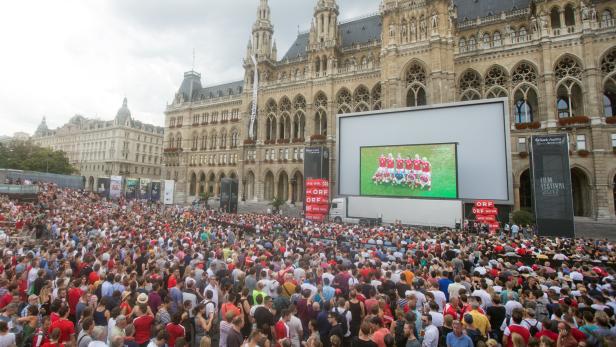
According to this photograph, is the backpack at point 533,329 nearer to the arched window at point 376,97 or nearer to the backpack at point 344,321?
the backpack at point 344,321

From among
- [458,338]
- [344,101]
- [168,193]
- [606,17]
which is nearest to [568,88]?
[606,17]

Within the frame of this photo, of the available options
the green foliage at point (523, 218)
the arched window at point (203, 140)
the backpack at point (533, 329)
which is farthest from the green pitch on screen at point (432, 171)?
the arched window at point (203, 140)

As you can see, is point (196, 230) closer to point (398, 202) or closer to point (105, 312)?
point (105, 312)

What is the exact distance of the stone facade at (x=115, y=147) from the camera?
7838cm

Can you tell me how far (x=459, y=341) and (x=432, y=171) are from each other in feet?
73.6

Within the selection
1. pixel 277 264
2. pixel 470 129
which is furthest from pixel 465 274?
pixel 470 129

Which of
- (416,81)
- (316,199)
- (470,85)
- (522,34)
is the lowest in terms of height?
(316,199)

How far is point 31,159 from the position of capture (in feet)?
203

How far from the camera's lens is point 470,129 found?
25.6 meters

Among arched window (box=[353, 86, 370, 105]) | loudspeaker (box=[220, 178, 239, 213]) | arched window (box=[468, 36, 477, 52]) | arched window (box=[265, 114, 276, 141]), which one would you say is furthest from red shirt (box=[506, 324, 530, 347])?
arched window (box=[265, 114, 276, 141])

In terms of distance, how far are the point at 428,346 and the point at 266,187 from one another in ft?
139

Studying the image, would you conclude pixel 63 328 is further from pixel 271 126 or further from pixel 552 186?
pixel 271 126

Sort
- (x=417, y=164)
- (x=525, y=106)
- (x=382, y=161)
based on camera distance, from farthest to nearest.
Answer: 1. (x=525, y=106)
2. (x=382, y=161)
3. (x=417, y=164)

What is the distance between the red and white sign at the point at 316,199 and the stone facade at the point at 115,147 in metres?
67.9
